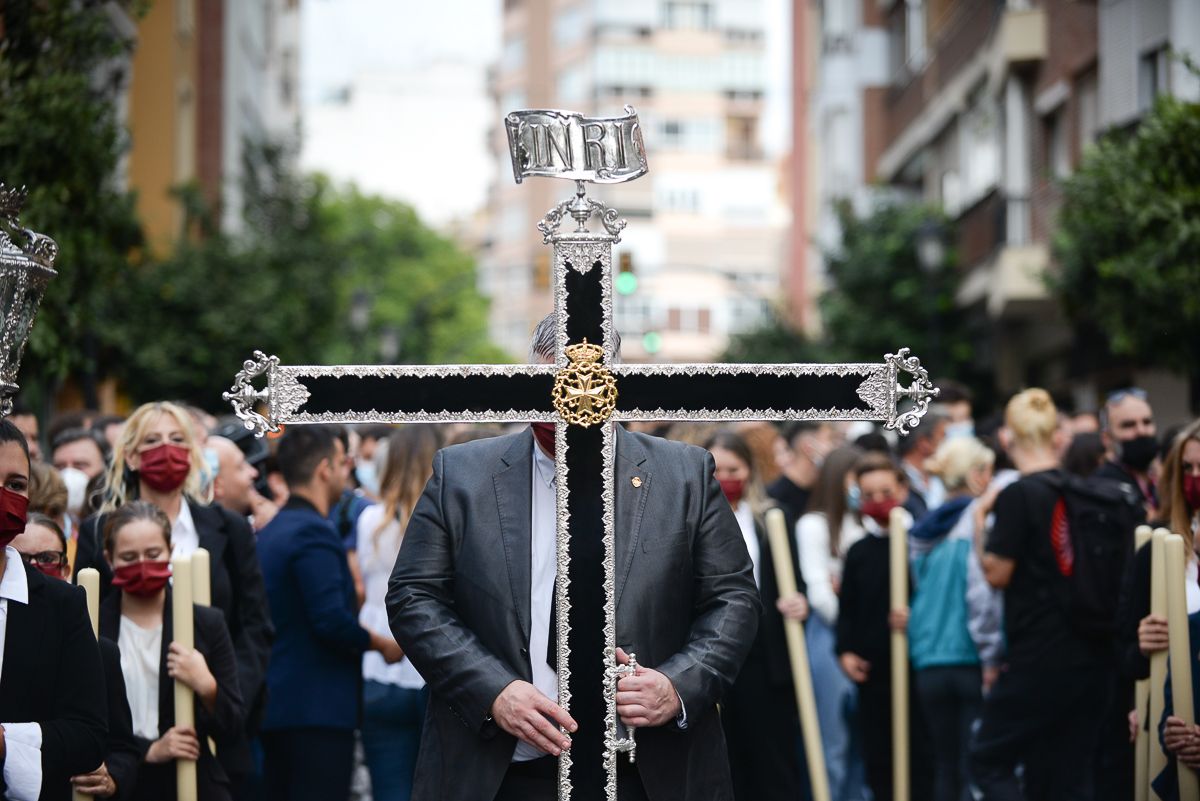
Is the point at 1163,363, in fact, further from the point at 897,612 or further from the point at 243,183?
the point at 243,183

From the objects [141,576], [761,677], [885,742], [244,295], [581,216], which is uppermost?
[244,295]

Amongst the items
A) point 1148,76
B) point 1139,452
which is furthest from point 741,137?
point 1139,452

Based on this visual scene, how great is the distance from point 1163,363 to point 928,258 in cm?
762

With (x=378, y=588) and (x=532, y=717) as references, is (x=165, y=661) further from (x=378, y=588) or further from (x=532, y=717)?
(x=532, y=717)

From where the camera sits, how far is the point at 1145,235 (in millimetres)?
14000

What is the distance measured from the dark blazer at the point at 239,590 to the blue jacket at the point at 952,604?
3807 millimetres

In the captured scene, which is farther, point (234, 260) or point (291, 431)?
point (234, 260)

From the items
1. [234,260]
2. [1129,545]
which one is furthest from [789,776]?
[234,260]

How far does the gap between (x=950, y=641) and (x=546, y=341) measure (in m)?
5.19

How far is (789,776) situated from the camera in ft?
30.6

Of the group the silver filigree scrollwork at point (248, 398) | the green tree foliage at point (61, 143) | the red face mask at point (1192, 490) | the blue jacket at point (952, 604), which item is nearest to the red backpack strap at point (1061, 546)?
the blue jacket at point (952, 604)

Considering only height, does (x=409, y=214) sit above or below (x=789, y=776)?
A: above

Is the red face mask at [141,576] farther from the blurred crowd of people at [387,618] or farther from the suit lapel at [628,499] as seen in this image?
the suit lapel at [628,499]

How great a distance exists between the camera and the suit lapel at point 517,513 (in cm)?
503
